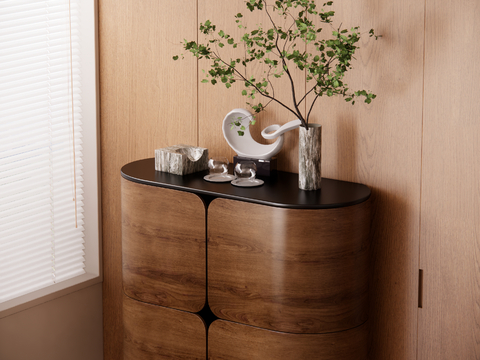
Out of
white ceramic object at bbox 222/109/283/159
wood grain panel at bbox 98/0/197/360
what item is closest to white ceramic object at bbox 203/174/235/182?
white ceramic object at bbox 222/109/283/159

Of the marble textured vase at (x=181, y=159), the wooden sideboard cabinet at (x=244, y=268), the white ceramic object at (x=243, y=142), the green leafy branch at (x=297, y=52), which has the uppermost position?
the green leafy branch at (x=297, y=52)

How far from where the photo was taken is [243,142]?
2062 millimetres

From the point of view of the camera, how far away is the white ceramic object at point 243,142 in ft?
6.57

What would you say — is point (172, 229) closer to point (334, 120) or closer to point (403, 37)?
point (334, 120)

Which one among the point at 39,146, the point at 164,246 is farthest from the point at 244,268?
the point at 39,146

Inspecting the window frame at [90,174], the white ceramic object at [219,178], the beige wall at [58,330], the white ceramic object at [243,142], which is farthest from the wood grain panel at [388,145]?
the beige wall at [58,330]

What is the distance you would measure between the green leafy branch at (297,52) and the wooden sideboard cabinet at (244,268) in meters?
0.30

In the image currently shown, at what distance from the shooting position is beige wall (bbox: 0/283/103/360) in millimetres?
2277

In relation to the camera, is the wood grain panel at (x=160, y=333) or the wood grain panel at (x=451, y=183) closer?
the wood grain panel at (x=451, y=183)

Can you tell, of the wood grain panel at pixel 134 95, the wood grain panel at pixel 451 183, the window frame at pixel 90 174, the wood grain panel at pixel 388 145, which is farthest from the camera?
the window frame at pixel 90 174

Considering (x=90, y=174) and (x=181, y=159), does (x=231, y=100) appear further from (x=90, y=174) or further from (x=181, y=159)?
(x=90, y=174)

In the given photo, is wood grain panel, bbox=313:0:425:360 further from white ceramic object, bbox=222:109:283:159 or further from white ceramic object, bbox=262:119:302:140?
white ceramic object, bbox=222:109:283:159

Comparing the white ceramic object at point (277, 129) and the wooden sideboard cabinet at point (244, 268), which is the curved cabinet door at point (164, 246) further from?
the white ceramic object at point (277, 129)

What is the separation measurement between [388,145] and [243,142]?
21.8 inches
